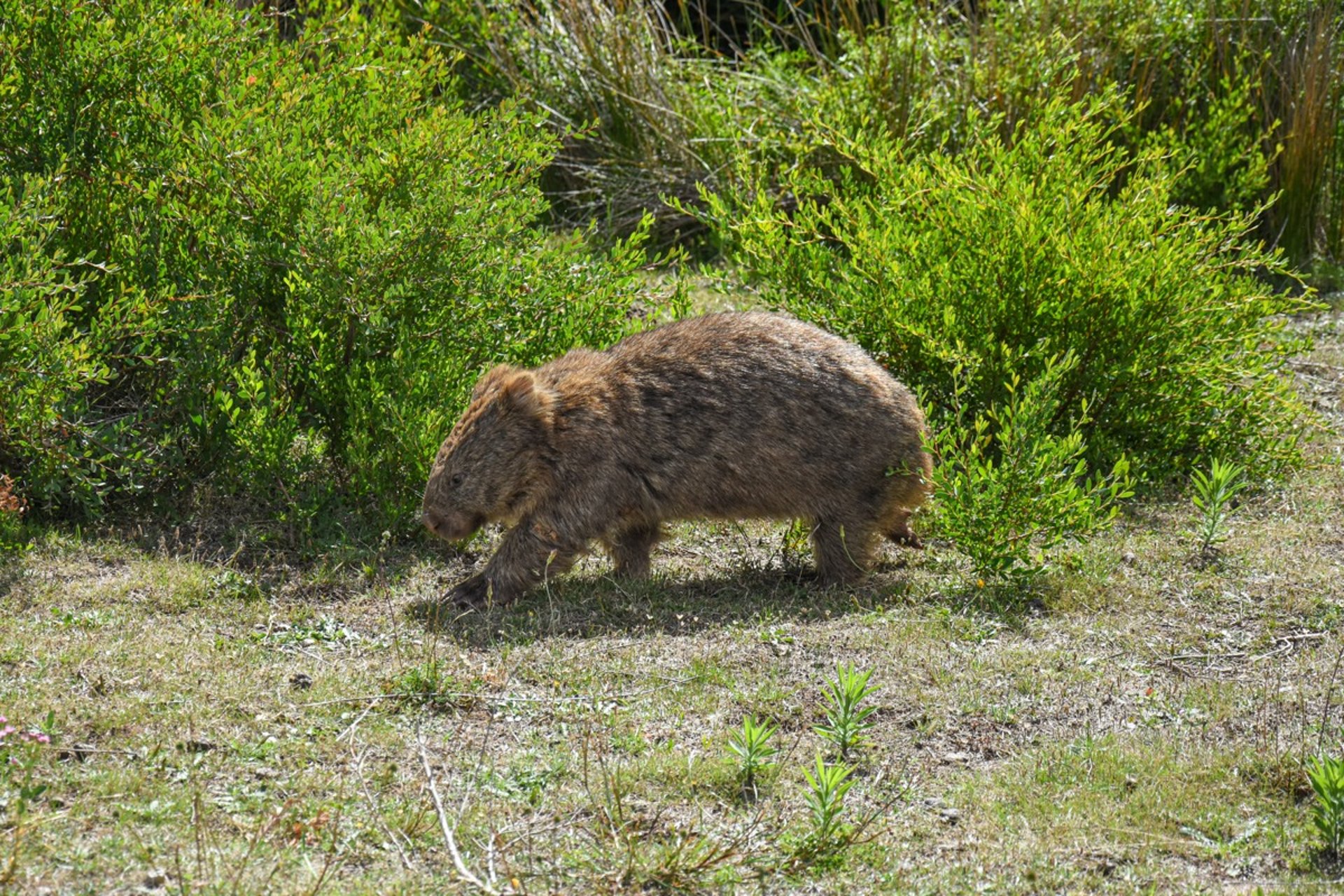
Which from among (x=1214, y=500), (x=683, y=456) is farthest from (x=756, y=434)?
(x=1214, y=500)

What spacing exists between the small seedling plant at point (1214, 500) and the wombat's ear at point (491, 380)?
3376mm

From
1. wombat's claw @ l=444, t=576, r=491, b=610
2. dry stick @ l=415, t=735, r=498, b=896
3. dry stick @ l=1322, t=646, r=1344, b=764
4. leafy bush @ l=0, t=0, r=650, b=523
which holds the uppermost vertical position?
leafy bush @ l=0, t=0, r=650, b=523

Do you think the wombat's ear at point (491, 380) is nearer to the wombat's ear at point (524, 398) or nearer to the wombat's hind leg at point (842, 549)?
the wombat's ear at point (524, 398)

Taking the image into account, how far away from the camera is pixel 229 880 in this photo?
4383 millimetres

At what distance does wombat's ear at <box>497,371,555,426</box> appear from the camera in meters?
6.95

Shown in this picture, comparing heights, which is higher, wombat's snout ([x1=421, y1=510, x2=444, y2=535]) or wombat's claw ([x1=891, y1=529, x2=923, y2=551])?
wombat's snout ([x1=421, y1=510, x2=444, y2=535])

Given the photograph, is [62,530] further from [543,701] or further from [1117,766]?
[1117,766]

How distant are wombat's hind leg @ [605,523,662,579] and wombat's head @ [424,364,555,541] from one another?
536mm

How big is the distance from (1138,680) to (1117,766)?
87cm

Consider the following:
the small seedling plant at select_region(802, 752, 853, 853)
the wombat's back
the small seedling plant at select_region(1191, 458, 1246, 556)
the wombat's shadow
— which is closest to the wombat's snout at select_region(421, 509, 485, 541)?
the wombat's shadow

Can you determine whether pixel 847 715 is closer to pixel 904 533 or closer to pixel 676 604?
pixel 676 604

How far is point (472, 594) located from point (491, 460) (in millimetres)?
617

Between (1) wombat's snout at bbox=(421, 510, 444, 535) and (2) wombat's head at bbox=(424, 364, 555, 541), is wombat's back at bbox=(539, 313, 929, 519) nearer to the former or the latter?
(2) wombat's head at bbox=(424, 364, 555, 541)

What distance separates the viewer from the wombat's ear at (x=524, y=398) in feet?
22.8
